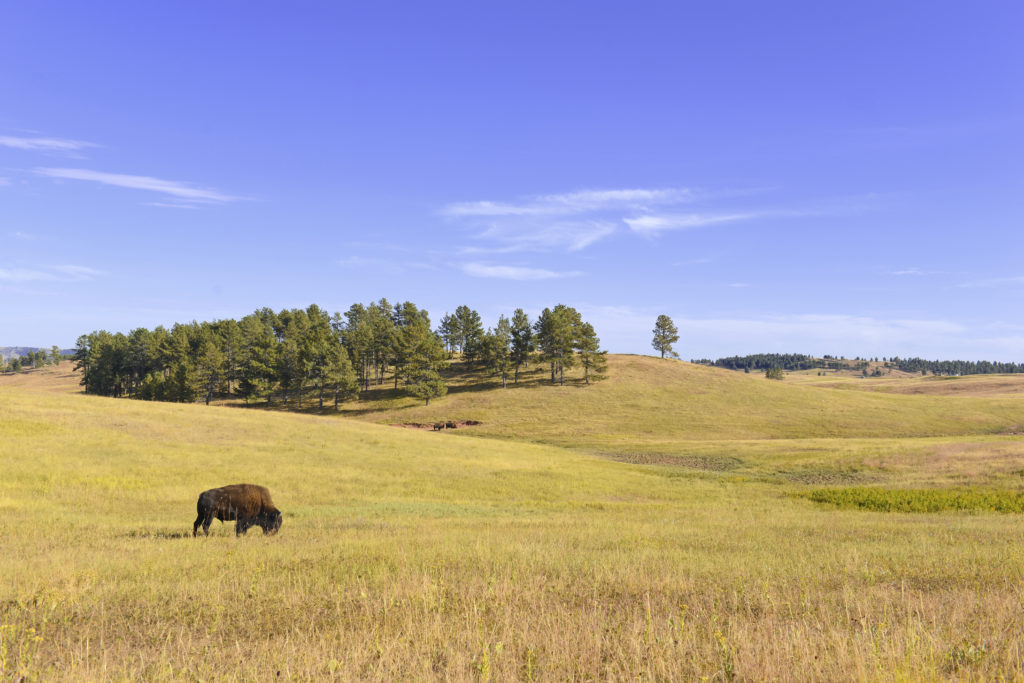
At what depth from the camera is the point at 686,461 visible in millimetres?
49562

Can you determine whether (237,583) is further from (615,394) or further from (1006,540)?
(615,394)

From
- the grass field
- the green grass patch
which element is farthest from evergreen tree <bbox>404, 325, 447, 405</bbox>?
the green grass patch

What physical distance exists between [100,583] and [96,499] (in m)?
16.7

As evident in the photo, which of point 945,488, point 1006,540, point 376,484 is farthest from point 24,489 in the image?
point 945,488

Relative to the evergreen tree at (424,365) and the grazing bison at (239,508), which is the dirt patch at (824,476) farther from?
the evergreen tree at (424,365)

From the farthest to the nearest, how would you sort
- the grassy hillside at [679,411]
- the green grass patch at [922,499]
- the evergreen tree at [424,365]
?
the evergreen tree at [424,365]
the grassy hillside at [679,411]
the green grass patch at [922,499]

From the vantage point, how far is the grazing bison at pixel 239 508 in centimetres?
1612

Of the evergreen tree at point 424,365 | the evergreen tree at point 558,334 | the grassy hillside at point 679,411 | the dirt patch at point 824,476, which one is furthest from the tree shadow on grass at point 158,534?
the evergreen tree at point 558,334

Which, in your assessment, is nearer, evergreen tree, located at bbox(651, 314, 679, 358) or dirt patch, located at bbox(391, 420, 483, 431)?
dirt patch, located at bbox(391, 420, 483, 431)

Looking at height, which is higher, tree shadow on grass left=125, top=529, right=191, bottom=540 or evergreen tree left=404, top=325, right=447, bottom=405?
evergreen tree left=404, top=325, right=447, bottom=405

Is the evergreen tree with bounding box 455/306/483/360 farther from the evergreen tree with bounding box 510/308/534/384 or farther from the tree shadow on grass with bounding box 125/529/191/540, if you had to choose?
the tree shadow on grass with bounding box 125/529/191/540

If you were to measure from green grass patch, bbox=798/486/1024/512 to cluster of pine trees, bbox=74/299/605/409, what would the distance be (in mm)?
73430

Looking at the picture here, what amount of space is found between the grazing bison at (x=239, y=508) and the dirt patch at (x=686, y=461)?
1438 inches

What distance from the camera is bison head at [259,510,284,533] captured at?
16.5 m
